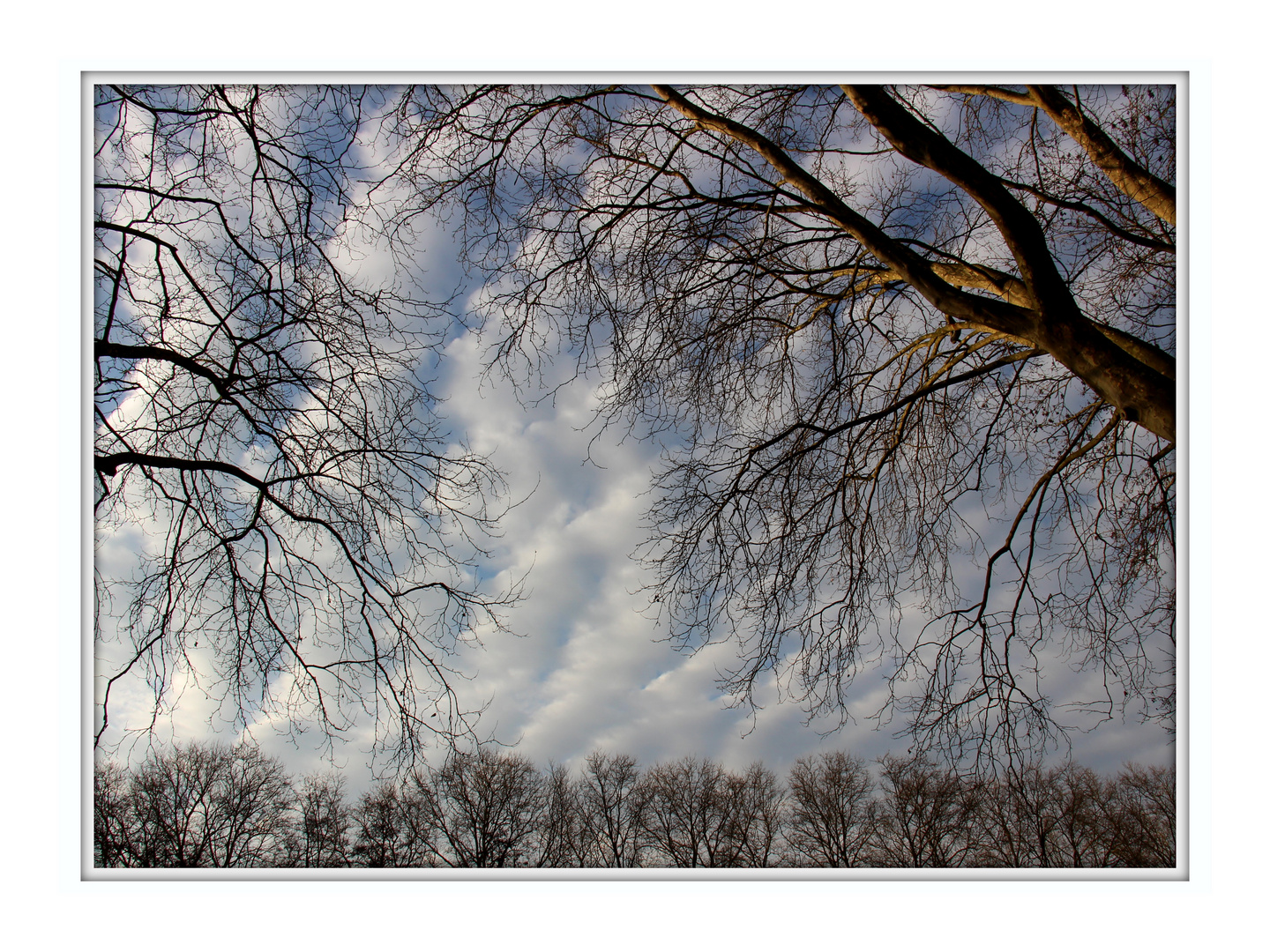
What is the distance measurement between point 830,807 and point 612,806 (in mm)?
1591

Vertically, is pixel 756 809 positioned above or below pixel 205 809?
below

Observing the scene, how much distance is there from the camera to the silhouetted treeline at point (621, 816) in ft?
6.98

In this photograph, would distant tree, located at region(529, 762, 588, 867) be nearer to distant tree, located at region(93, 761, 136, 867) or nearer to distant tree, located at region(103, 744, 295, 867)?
distant tree, located at region(103, 744, 295, 867)

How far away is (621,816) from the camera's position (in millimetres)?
3510

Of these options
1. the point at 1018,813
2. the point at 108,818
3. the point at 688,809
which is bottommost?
the point at 688,809

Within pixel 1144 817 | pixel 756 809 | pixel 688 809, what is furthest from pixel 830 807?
pixel 1144 817

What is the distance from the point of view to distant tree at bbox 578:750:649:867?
9.29 feet

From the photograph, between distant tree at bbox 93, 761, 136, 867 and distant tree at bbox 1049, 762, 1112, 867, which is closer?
distant tree at bbox 93, 761, 136, 867

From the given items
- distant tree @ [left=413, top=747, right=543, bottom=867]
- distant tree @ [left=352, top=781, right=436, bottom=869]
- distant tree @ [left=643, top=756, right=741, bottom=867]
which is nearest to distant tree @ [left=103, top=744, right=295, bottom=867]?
distant tree @ [left=352, top=781, right=436, bottom=869]

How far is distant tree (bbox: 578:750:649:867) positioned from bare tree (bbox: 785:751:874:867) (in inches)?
37.6

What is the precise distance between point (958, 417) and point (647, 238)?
2.26 metres

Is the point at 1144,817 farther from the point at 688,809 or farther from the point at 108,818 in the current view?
the point at 108,818
